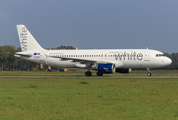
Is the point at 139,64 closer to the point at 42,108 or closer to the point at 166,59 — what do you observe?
the point at 166,59

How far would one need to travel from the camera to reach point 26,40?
148 ft

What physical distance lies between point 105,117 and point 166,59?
3174 centimetres

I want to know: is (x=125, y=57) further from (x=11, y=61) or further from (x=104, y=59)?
(x=11, y=61)

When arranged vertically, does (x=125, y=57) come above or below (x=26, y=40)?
below

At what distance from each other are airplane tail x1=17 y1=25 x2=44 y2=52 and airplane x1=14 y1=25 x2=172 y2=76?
0.69 metres

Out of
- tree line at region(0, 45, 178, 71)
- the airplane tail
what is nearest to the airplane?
the airplane tail

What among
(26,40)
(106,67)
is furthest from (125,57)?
(26,40)

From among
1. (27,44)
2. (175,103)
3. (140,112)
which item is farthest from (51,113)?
(27,44)

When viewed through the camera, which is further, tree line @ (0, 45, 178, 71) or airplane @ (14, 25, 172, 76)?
tree line @ (0, 45, 178, 71)

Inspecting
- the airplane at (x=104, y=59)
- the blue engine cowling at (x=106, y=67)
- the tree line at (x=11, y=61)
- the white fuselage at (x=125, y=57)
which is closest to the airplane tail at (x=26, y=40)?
the airplane at (x=104, y=59)

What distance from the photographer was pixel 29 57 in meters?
43.8

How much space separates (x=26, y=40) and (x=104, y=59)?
49.2ft

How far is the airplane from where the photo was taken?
38188 mm

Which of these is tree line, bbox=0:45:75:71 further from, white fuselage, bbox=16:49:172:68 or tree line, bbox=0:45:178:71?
white fuselage, bbox=16:49:172:68
